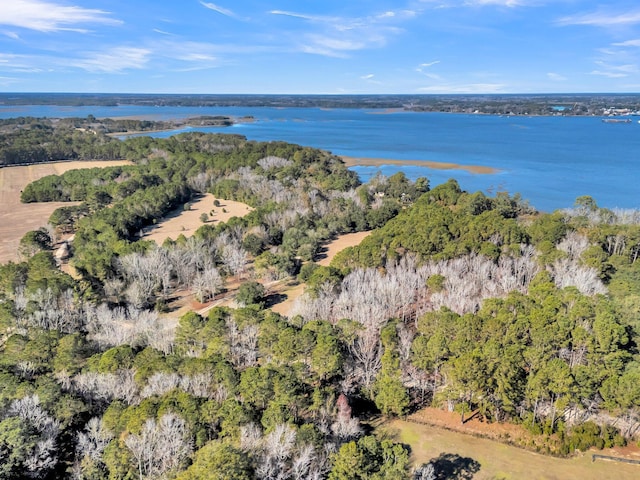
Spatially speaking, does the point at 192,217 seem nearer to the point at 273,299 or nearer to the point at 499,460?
the point at 273,299

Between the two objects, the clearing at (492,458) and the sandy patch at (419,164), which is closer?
the clearing at (492,458)

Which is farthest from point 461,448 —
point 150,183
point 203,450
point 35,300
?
point 150,183

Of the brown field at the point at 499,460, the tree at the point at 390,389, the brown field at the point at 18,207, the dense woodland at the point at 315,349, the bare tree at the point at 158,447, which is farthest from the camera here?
the brown field at the point at 18,207

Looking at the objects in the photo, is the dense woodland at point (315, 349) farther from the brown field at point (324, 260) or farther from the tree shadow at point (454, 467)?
the brown field at point (324, 260)

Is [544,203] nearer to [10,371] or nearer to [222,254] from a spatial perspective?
[222,254]

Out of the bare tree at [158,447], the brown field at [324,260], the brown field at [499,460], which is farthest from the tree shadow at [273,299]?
the bare tree at [158,447]

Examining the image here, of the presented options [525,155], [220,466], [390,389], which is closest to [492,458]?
[390,389]
